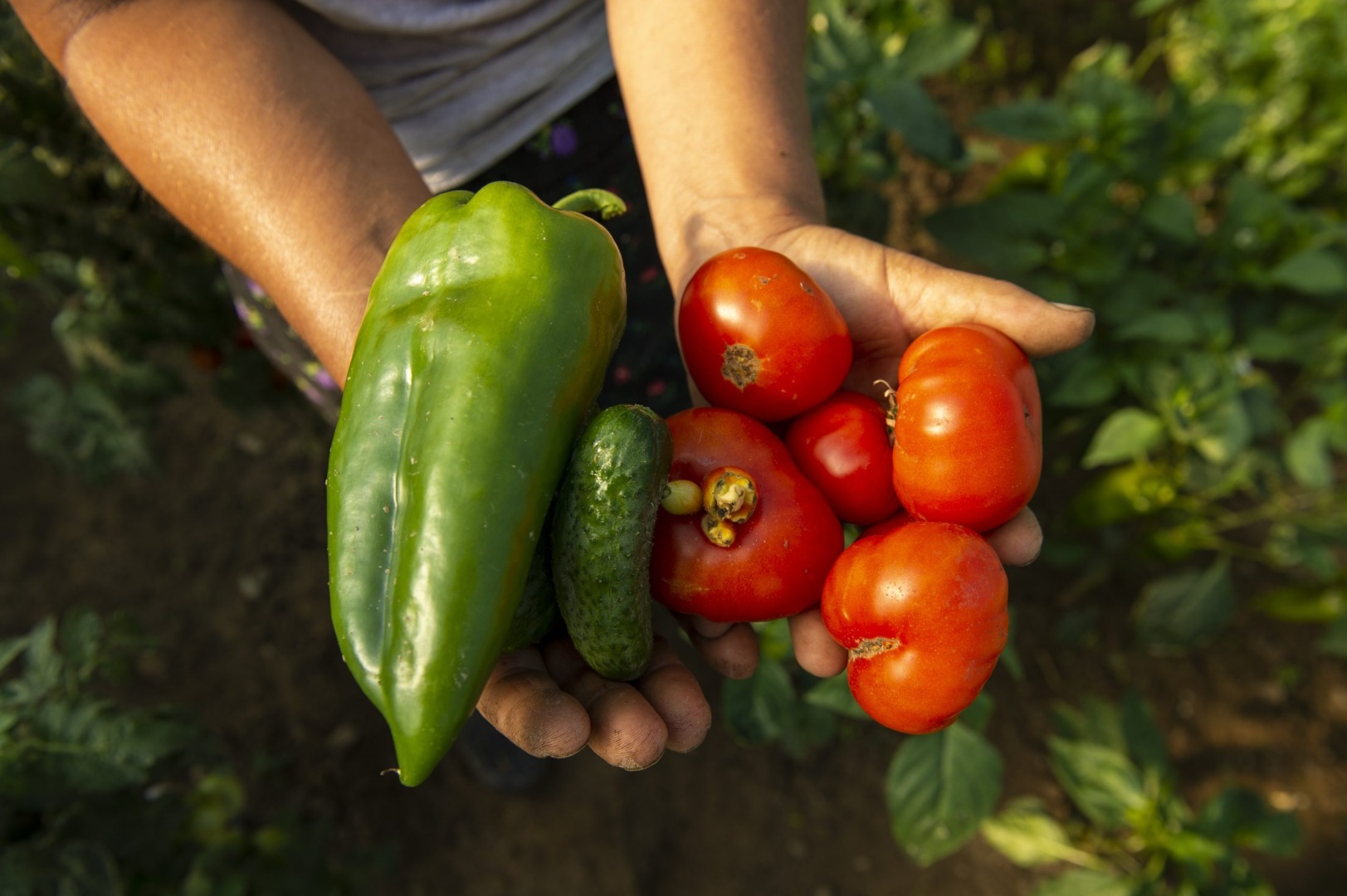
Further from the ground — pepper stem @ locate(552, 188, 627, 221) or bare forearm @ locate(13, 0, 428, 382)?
bare forearm @ locate(13, 0, 428, 382)

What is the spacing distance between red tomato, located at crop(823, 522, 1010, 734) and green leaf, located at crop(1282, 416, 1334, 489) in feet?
7.14

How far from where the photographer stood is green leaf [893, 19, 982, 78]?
10.6 feet

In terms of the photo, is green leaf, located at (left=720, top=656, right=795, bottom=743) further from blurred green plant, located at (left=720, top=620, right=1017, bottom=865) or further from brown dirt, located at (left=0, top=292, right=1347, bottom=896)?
brown dirt, located at (left=0, top=292, right=1347, bottom=896)

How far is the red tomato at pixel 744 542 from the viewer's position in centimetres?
179

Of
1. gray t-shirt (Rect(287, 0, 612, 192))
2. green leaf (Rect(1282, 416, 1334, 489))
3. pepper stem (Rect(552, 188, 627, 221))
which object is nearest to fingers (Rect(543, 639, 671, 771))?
pepper stem (Rect(552, 188, 627, 221))

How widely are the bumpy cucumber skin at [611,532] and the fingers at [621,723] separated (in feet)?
0.25

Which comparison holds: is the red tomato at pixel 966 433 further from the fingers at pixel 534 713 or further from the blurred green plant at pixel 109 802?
the blurred green plant at pixel 109 802

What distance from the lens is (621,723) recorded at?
1.63 meters

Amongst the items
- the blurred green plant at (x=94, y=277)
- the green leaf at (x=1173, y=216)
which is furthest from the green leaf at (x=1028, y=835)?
the blurred green plant at (x=94, y=277)

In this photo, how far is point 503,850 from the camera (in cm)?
337

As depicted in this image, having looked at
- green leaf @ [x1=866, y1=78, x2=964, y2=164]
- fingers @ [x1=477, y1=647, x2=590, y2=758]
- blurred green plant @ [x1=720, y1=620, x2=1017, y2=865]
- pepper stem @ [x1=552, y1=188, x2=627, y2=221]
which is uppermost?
pepper stem @ [x1=552, y1=188, x2=627, y2=221]

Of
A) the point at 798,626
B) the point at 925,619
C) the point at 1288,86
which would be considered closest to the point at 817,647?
the point at 798,626

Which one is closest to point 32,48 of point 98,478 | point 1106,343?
point 98,478

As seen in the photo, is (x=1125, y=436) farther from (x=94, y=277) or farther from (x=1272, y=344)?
(x=94, y=277)
